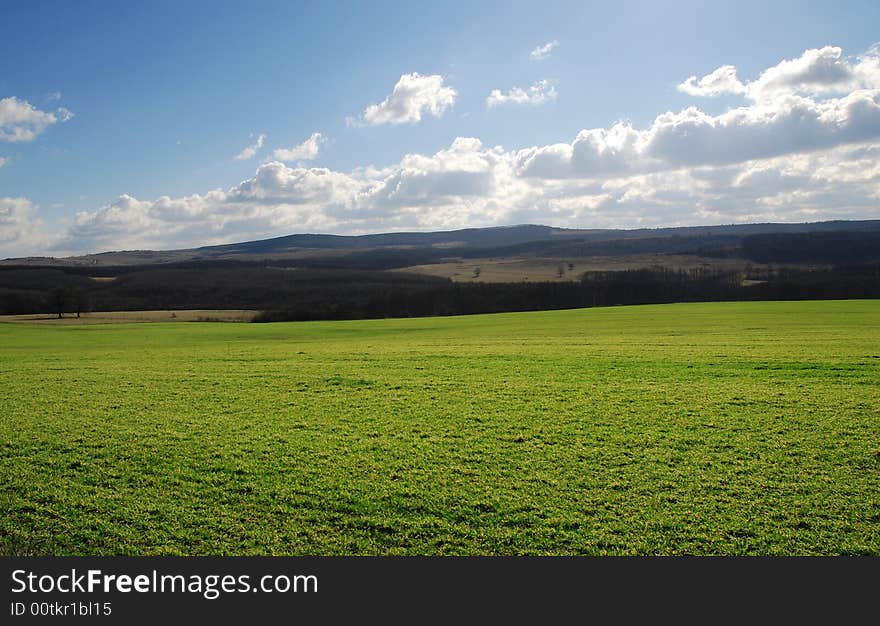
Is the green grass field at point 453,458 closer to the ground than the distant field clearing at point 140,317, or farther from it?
closer to the ground

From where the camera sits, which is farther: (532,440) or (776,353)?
(776,353)

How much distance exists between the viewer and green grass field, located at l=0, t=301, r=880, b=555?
7.97 metres

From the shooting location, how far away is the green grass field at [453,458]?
7.97 m

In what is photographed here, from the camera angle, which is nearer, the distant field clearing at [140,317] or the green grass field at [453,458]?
the green grass field at [453,458]

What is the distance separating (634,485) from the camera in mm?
9422

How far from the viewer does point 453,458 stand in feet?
36.1

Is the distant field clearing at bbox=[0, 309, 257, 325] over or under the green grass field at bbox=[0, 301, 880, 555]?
over

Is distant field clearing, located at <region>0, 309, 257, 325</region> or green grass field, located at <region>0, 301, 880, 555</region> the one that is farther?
distant field clearing, located at <region>0, 309, 257, 325</region>

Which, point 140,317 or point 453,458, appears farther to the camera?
point 140,317

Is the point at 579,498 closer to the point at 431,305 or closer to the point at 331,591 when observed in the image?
the point at 331,591

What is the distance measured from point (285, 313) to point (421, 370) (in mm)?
63403

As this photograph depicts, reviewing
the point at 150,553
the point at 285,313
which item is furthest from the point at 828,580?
the point at 285,313

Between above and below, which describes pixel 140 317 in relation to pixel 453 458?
above

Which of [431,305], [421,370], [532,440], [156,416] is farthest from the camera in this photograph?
[431,305]
